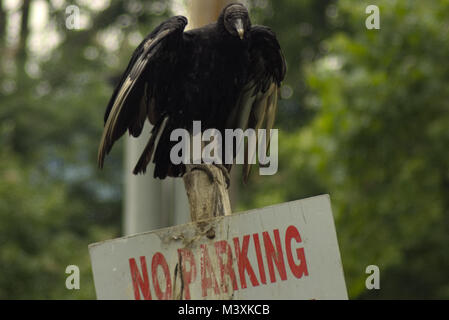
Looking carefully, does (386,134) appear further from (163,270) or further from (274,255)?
(163,270)

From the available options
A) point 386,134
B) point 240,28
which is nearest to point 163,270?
point 240,28

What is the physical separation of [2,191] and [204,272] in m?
6.67

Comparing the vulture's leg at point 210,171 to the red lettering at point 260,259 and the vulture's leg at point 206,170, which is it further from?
the red lettering at point 260,259

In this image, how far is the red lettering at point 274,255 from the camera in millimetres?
2770

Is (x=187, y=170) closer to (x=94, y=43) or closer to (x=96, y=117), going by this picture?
(x=96, y=117)

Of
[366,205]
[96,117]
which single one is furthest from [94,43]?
[366,205]

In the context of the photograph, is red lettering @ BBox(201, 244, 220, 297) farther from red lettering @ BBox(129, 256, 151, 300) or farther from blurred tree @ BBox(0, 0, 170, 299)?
blurred tree @ BBox(0, 0, 170, 299)

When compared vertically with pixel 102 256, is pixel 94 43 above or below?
above

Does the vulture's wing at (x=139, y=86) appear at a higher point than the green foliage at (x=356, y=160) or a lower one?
lower

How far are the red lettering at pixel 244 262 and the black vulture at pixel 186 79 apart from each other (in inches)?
26.1

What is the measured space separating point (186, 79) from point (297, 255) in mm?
975

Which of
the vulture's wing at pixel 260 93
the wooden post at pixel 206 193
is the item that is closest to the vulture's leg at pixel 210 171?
the wooden post at pixel 206 193

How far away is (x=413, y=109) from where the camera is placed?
327 inches

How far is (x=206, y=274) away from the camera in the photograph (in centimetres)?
280
